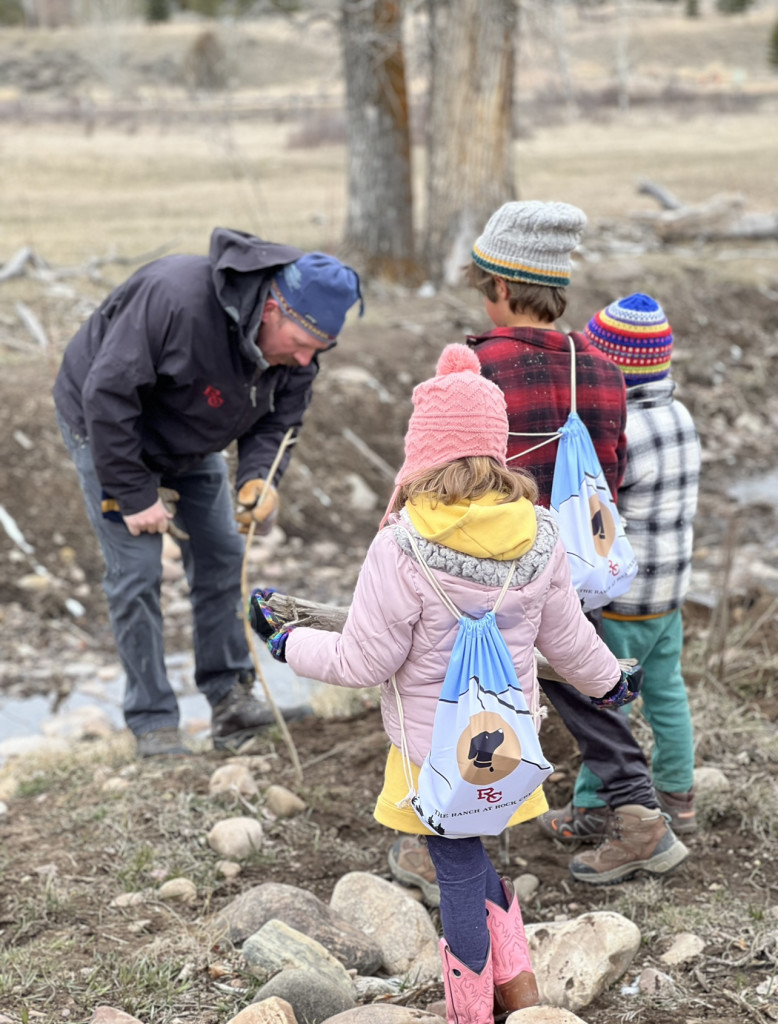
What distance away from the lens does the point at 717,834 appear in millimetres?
3436

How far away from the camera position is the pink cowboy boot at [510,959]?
97.9 inches

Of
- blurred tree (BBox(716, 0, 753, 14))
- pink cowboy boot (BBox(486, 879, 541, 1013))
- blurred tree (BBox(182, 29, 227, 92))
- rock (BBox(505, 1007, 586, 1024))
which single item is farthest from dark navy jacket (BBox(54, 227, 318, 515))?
blurred tree (BBox(716, 0, 753, 14))

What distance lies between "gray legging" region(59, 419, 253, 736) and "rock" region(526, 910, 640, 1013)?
186 cm

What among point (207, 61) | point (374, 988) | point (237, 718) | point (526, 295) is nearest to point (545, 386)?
point (526, 295)

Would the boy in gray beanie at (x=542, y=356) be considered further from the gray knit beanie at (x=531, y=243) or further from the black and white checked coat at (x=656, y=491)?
→ the black and white checked coat at (x=656, y=491)

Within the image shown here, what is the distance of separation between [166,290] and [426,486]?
173 centimetres

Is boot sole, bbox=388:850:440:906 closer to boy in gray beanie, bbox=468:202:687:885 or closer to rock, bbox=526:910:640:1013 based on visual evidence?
rock, bbox=526:910:640:1013

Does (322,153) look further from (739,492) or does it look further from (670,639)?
(670,639)

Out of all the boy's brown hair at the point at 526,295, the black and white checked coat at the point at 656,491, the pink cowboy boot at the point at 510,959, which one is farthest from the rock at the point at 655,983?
the boy's brown hair at the point at 526,295

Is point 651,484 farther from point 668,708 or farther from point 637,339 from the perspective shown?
point 668,708

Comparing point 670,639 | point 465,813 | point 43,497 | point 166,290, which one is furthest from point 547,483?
point 43,497

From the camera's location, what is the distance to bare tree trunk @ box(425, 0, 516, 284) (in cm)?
954

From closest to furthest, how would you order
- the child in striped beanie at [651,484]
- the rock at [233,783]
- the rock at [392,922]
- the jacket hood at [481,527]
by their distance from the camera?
the jacket hood at [481,527] < the rock at [392,922] < the child in striped beanie at [651,484] < the rock at [233,783]

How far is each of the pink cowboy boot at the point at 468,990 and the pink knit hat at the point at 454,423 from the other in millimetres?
1053
